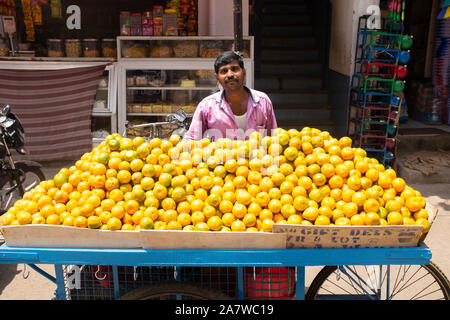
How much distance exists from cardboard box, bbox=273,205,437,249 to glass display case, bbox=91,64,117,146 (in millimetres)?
5656

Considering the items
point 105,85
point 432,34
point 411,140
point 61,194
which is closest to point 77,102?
point 105,85

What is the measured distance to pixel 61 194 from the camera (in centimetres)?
258

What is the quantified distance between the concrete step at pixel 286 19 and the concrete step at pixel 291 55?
1149 millimetres

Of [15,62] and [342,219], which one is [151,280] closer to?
[342,219]

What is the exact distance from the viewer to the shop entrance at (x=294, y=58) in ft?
29.5

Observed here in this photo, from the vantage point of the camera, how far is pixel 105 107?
743 cm

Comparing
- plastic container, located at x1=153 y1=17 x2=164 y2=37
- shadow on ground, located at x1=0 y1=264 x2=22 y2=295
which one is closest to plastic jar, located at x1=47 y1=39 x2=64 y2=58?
plastic container, located at x1=153 y1=17 x2=164 y2=37

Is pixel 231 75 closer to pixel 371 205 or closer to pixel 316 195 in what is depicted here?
pixel 316 195

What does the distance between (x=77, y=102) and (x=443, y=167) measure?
6068 mm

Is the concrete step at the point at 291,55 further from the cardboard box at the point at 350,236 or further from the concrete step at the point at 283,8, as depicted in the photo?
the cardboard box at the point at 350,236

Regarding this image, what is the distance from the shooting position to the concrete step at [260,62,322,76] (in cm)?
1010

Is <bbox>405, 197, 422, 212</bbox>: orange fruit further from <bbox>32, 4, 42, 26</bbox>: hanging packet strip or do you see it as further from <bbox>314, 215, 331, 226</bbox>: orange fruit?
<bbox>32, 4, 42, 26</bbox>: hanging packet strip

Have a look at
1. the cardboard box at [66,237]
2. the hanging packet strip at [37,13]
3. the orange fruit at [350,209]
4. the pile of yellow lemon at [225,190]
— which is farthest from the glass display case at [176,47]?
the cardboard box at [66,237]

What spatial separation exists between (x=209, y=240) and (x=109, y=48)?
6.12 m
